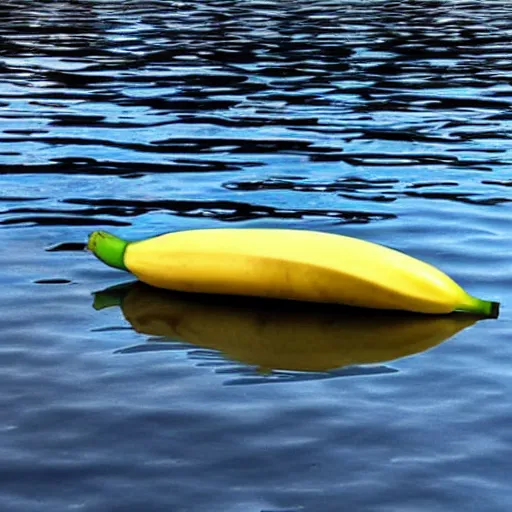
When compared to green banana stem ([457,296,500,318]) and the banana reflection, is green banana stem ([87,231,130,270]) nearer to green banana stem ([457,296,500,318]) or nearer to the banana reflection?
the banana reflection

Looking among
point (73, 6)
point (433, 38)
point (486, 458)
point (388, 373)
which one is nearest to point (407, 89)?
point (433, 38)

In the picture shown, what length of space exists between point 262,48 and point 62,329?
17201 mm

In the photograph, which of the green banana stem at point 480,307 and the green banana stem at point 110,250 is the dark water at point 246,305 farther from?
the green banana stem at point 110,250

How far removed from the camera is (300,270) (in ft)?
25.9

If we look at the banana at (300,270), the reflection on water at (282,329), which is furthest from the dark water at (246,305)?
the banana at (300,270)

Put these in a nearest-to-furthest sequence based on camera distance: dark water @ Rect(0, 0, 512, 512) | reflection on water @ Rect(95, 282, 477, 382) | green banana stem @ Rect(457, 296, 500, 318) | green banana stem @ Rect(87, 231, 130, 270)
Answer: dark water @ Rect(0, 0, 512, 512)
reflection on water @ Rect(95, 282, 477, 382)
green banana stem @ Rect(457, 296, 500, 318)
green banana stem @ Rect(87, 231, 130, 270)

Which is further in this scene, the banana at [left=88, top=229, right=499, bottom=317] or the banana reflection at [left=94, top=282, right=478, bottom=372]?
the banana at [left=88, top=229, right=499, bottom=317]

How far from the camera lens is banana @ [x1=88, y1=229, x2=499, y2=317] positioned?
7.79 metres

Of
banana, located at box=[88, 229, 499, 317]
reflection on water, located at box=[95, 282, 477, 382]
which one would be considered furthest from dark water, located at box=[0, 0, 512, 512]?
banana, located at box=[88, 229, 499, 317]

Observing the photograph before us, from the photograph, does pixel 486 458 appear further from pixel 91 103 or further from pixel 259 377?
pixel 91 103

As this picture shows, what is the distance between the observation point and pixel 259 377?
675 cm

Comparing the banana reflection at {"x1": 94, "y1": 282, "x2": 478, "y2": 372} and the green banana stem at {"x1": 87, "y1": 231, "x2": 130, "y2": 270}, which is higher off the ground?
the green banana stem at {"x1": 87, "y1": 231, "x2": 130, "y2": 270}

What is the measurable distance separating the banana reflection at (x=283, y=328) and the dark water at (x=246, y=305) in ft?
0.07

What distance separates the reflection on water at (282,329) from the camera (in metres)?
7.17
